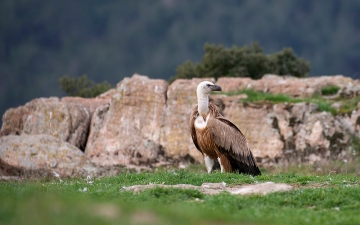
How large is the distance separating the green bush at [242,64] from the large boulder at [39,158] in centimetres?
2349

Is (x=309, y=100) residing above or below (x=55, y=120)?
above

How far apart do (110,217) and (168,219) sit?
2.24ft

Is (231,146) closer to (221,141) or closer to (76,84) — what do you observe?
(221,141)

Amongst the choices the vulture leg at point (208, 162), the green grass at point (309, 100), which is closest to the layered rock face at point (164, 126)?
the green grass at point (309, 100)

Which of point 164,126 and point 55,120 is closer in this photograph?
point 164,126

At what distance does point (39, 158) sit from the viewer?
2217 centimetres

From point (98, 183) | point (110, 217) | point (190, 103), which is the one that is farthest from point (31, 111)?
point (110, 217)

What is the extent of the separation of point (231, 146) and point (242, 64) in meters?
30.3

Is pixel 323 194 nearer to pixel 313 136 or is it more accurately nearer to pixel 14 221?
pixel 14 221

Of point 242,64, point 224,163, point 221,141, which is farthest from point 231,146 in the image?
point 242,64

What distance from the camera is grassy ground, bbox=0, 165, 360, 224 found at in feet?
25.8

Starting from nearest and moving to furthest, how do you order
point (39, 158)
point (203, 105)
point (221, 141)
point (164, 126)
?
point (221, 141)
point (203, 105)
point (39, 158)
point (164, 126)

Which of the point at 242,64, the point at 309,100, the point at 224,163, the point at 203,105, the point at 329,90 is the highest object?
the point at 242,64

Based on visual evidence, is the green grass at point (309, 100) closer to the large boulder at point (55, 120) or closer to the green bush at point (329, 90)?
the green bush at point (329, 90)
